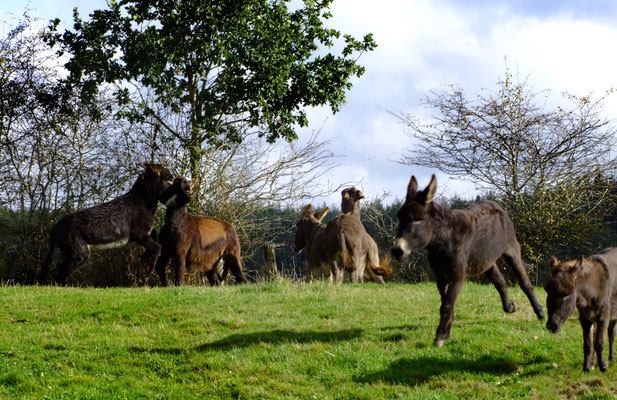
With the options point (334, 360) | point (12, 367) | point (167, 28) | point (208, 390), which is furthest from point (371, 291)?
point (167, 28)

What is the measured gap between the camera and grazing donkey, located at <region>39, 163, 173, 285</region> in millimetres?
14797

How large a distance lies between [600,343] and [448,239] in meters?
2.29

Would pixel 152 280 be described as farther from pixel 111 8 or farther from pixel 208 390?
pixel 208 390

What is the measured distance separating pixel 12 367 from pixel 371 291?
739 centimetres

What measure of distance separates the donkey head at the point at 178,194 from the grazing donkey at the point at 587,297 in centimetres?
901

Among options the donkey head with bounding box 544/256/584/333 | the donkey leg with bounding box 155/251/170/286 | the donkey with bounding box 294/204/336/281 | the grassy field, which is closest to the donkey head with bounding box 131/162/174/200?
the donkey leg with bounding box 155/251/170/286

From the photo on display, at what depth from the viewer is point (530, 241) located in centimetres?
2141

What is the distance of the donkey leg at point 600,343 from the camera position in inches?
327

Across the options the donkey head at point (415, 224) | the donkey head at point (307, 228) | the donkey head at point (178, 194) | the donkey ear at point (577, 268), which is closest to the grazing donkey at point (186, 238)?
the donkey head at point (178, 194)

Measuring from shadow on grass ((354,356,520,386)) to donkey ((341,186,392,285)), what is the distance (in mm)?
6614

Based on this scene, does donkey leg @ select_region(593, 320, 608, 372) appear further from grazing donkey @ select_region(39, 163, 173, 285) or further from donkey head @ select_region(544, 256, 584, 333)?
grazing donkey @ select_region(39, 163, 173, 285)

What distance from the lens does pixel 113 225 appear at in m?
14.9

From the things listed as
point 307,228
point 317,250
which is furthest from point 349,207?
point 317,250

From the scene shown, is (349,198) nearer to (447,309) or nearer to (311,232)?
(311,232)
